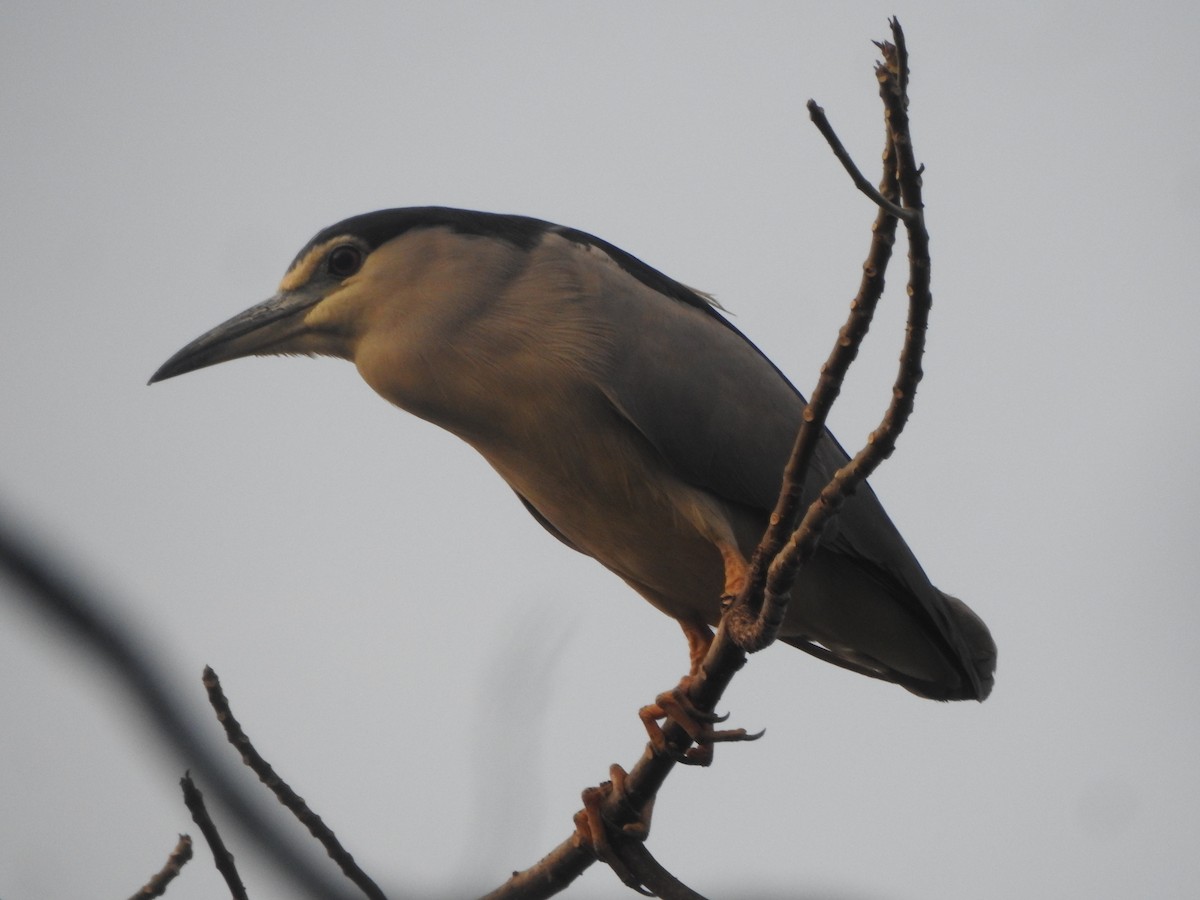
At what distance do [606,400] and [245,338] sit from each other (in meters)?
1.16

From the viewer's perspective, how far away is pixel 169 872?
2381mm

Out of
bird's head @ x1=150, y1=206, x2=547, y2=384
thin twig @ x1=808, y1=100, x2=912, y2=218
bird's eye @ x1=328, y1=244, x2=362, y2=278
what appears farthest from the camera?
bird's eye @ x1=328, y1=244, x2=362, y2=278

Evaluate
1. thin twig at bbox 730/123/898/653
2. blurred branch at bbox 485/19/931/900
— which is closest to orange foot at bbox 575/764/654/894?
blurred branch at bbox 485/19/931/900

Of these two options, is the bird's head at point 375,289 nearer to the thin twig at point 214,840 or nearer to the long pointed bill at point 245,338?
the long pointed bill at point 245,338

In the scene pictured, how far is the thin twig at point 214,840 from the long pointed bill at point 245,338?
2.14 m

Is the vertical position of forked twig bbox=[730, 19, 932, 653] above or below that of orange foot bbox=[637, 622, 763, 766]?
above

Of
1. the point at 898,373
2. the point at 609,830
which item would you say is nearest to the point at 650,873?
the point at 609,830

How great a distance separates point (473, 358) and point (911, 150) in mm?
2021

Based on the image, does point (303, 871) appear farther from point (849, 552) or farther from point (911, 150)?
point (849, 552)

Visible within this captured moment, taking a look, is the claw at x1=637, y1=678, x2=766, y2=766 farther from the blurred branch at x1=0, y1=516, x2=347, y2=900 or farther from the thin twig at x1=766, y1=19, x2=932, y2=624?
the blurred branch at x1=0, y1=516, x2=347, y2=900

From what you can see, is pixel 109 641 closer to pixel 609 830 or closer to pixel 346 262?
pixel 609 830

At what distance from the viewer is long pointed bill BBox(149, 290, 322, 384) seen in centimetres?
387

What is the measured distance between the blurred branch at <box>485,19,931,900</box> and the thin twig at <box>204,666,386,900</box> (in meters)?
0.62

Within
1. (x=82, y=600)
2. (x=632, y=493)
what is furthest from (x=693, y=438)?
(x=82, y=600)
